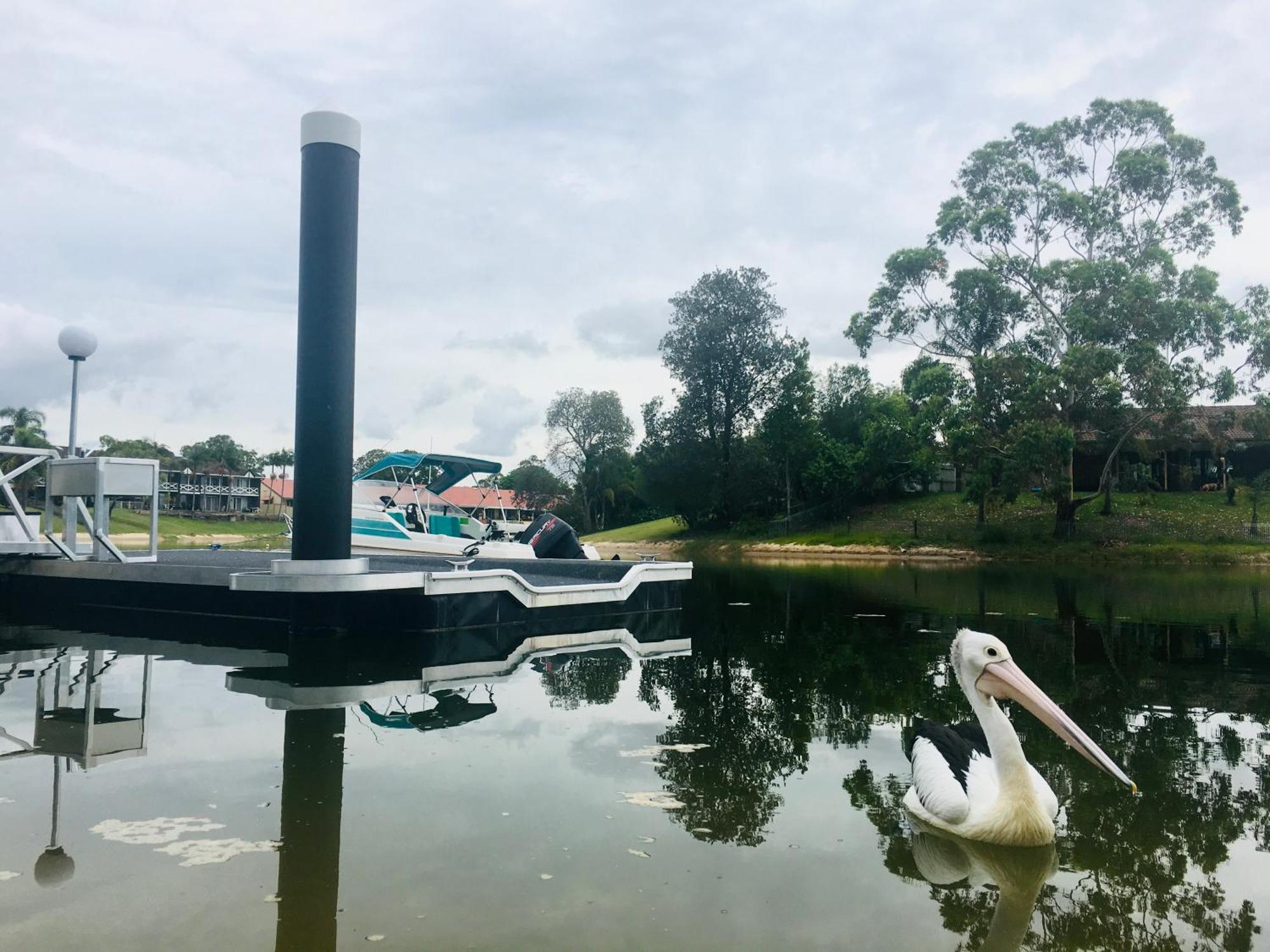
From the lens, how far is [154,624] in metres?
13.7

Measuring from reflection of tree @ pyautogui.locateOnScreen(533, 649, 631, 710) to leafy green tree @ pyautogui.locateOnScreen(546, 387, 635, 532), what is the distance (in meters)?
56.8

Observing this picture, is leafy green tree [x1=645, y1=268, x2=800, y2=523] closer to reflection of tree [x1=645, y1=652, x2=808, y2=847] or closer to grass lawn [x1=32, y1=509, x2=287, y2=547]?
grass lawn [x1=32, y1=509, x2=287, y2=547]

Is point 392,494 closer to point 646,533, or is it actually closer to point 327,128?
point 327,128

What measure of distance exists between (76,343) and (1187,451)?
4601cm

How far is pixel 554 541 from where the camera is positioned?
1970cm

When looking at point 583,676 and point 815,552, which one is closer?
point 583,676

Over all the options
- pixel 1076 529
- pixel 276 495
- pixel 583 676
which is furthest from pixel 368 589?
pixel 276 495

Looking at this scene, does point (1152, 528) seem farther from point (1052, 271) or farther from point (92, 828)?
point (92, 828)

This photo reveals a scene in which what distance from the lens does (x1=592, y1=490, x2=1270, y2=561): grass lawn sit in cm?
3491

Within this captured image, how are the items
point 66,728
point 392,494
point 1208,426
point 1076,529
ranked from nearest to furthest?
point 66,728
point 392,494
point 1076,529
point 1208,426

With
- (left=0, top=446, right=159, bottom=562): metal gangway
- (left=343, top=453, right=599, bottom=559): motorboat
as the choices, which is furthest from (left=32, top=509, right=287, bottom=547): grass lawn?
(left=0, top=446, right=159, bottom=562): metal gangway

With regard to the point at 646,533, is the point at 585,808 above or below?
below

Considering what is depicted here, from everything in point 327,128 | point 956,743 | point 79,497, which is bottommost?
point 956,743

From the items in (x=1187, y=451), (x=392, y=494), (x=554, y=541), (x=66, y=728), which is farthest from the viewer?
(x=1187, y=451)
